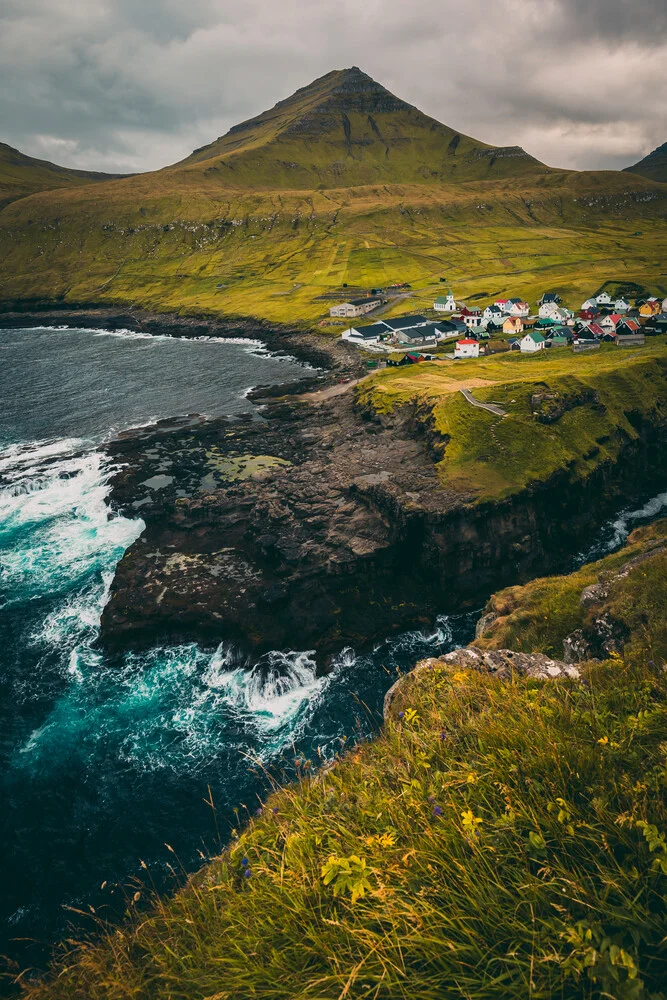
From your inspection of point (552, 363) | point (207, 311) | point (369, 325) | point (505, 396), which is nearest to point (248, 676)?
point (505, 396)

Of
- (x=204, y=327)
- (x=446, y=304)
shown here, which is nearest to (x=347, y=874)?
(x=446, y=304)

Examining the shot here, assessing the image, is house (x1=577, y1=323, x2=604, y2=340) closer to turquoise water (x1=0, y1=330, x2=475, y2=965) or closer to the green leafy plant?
turquoise water (x1=0, y1=330, x2=475, y2=965)

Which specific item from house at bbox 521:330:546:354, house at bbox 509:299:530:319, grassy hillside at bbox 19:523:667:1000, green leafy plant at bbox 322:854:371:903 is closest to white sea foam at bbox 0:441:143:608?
grassy hillside at bbox 19:523:667:1000

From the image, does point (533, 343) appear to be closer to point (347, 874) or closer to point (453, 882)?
point (453, 882)

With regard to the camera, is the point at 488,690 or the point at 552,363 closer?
the point at 488,690

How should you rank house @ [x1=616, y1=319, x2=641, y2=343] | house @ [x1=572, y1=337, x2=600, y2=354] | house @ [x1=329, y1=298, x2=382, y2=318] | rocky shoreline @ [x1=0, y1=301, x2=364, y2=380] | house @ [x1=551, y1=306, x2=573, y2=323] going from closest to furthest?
house @ [x1=616, y1=319, x2=641, y2=343] → house @ [x1=572, y1=337, x2=600, y2=354] → rocky shoreline @ [x1=0, y1=301, x2=364, y2=380] → house @ [x1=551, y1=306, x2=573, y2=323] → house @ [x1=329, y1=298, x2=382, y2=318]

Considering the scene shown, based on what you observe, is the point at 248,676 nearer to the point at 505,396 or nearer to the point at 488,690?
the point at 488,690

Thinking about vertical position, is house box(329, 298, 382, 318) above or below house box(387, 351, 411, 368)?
above

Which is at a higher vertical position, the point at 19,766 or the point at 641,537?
the point at 641,537
